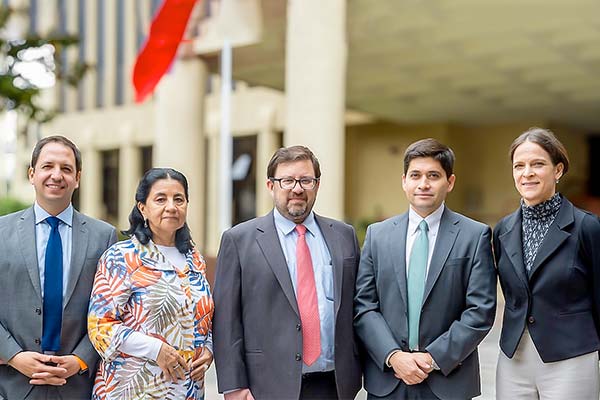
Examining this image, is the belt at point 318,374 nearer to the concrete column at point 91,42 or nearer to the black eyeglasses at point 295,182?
the black eyeglasses at point 295,182

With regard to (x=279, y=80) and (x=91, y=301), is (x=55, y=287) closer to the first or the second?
(x=91, y=301)

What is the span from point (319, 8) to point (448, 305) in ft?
27.1

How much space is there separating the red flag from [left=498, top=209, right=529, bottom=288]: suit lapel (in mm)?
9619

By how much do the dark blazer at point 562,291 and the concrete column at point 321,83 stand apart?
24.6 ft

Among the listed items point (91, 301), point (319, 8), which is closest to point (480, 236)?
point (91, 301)

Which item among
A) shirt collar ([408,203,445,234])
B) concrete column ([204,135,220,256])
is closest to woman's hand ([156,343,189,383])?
shirt collar ([408,203,445,234])

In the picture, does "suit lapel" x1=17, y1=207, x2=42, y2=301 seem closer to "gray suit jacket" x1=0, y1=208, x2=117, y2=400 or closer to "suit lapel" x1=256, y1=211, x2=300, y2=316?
"gray suit jacket" x1=0, y1=208, x2=117, y2=400

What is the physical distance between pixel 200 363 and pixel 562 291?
1.89 m

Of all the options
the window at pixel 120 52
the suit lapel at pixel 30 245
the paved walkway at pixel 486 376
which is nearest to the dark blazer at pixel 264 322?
the suit lapel at pixel 30 245

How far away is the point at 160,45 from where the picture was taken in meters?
12.8

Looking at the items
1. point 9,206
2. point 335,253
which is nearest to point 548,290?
point 335,253

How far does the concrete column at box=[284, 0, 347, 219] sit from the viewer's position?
11.3 m

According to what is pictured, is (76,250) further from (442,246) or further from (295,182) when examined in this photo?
(442,246)

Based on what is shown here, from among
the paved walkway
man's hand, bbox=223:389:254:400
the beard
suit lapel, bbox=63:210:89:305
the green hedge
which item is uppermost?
the beard
